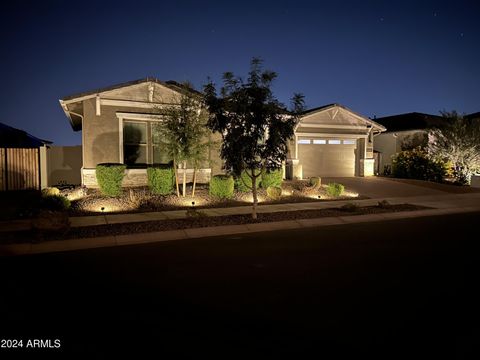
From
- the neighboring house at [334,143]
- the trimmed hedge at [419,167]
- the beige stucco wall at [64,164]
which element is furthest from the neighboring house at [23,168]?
the trimmed hedge at [419,167]

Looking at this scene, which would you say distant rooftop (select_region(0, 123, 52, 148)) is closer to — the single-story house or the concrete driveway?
the single-story house

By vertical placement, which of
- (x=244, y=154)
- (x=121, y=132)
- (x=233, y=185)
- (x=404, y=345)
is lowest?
(x=404, y=345)

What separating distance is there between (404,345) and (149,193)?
12079 millimetres

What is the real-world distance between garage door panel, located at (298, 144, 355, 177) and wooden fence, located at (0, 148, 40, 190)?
1474cm

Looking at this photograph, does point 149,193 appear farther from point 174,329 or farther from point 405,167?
point 405,167

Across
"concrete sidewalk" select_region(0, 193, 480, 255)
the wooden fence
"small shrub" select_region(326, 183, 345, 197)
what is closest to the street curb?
"concrete sidewalk" select_region(0, 193, 480, 255)

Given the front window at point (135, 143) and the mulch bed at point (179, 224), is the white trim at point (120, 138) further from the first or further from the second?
the mulch bed at point (179, 224)

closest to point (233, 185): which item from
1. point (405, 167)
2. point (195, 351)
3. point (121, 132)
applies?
point (121, 132)

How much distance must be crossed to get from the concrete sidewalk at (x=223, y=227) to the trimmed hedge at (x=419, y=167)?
18.1 feet

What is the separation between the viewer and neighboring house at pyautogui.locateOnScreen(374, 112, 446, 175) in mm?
27172

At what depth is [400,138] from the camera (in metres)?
28.2

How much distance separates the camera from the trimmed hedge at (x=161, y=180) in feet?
47.0

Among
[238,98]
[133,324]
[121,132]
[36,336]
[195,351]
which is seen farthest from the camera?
[121,132]

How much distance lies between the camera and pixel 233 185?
1453 centimetres
